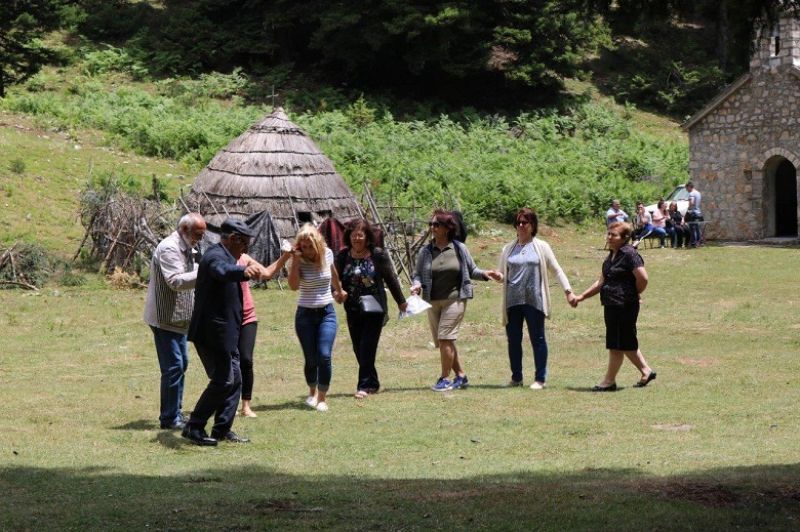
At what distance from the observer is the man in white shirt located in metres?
10.5

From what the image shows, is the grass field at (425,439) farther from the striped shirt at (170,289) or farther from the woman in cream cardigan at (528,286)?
the striped shirt at (170,289)

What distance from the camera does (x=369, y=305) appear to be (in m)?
12.4

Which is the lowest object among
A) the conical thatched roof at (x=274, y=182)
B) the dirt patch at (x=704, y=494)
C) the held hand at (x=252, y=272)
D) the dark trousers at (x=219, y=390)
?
the dirt patch at (x=704, y=494)

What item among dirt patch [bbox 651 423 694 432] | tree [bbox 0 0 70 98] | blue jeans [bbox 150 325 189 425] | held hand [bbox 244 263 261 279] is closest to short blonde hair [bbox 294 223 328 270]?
blue jeans [bbox 150 325 189 425]

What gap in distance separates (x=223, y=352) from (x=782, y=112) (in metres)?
23.1

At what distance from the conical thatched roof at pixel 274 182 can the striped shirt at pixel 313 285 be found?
12.1 m

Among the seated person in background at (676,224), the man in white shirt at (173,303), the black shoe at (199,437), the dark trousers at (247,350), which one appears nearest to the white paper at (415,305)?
the dark trousers at (247,350)

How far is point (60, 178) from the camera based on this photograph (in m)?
29.0

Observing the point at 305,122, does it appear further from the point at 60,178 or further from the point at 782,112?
the point at 782,112

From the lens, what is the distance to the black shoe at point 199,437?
10.3m

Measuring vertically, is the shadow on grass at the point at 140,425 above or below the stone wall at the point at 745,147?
below

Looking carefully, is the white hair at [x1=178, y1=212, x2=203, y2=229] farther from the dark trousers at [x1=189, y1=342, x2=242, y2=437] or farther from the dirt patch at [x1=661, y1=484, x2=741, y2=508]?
the dirt patch at [x1=661, y1=484, x2=741, y2=508]

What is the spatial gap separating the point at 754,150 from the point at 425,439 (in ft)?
73.1

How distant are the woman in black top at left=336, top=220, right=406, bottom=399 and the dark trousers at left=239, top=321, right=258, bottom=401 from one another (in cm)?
136
